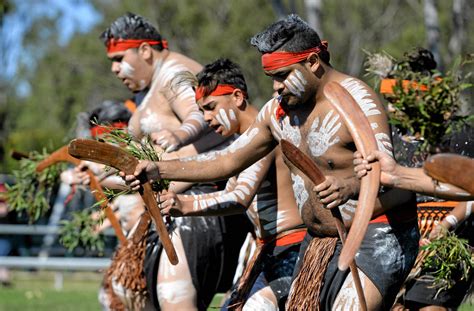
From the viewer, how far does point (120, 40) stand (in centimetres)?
734

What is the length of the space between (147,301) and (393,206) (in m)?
2.52

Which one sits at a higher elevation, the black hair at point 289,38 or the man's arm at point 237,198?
the black hair at point 289,38

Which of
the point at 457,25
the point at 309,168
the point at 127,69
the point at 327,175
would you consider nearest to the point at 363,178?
the point at 309,168

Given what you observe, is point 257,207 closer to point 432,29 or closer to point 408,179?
point 408,179

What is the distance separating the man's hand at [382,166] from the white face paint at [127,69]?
3.24 metres

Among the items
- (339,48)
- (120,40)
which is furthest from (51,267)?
(339,48)

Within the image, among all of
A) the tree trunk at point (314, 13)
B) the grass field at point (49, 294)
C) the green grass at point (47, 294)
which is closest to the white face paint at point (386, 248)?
the grass field at point (49, 294)

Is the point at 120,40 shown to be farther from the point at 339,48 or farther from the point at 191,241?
the point at 339,48

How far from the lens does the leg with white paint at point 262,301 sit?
5660 mm

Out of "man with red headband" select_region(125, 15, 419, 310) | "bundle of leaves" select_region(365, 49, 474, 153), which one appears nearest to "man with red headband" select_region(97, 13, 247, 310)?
"man with red headband" select_region(125, 15, 419, 310)

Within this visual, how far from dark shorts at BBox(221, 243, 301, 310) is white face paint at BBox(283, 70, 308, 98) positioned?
1.11 meters

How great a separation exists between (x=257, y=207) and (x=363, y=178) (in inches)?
67.6

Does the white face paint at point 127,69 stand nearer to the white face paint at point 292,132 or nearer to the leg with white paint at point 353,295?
the white face paint at point 292,132

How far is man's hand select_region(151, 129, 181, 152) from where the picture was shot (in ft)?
20.7
